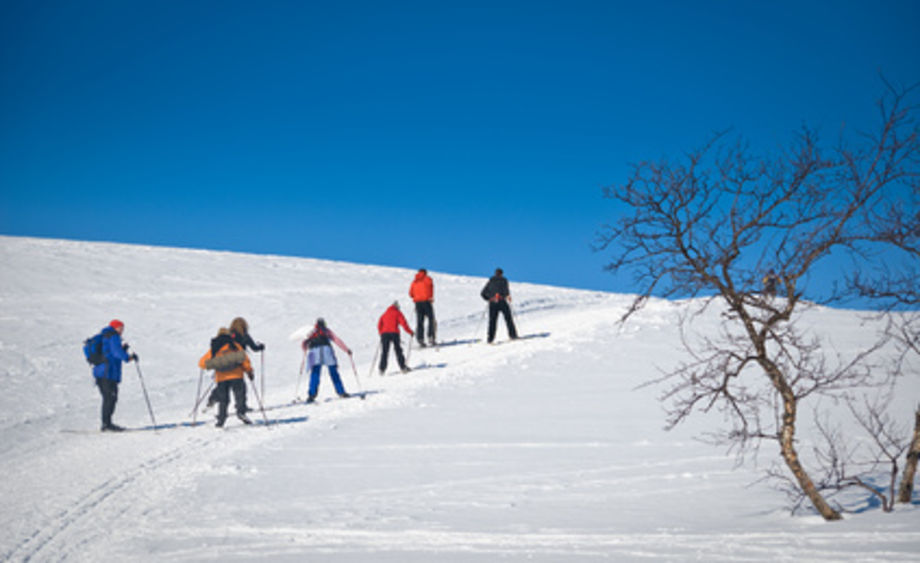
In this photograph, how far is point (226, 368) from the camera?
10836 millimetres

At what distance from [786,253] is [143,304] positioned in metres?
23.2

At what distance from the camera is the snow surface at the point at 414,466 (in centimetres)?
551

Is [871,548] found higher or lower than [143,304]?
lower

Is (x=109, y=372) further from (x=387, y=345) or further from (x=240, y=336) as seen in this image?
(x=387, y=345)

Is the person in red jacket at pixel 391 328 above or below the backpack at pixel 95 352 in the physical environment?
above

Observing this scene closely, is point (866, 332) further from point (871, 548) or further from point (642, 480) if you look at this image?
point (871, 548)

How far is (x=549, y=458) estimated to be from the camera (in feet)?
28.4

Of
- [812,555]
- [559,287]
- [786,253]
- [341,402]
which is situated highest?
[559,287]

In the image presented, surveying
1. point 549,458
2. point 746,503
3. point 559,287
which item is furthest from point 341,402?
point 559,287

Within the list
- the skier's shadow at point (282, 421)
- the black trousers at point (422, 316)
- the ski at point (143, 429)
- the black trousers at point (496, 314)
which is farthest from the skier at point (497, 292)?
the ski at point (143, 429)

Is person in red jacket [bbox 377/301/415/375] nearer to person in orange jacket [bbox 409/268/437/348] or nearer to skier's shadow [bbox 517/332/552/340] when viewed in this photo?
person in orange jacket [bbox 409/268/437/348]

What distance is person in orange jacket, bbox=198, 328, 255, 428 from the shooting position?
35.5 feet

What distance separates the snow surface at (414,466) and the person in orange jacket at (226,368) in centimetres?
37

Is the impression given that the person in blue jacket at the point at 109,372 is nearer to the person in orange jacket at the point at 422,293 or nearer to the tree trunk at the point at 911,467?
the person in orange jacket at the point at 422,293
